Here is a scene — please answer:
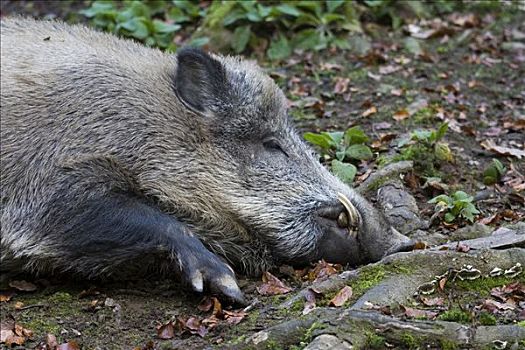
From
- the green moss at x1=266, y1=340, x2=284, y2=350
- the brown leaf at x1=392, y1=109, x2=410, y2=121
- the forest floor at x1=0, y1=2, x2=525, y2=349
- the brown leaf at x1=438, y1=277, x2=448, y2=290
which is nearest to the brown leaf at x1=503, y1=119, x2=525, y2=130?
the forest floor at x1=0, y1=2, x2=525, y2=349

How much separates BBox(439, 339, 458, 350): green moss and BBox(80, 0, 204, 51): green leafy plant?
606 centimetres

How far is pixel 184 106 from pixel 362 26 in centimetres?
505

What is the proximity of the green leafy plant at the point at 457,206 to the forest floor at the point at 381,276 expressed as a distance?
0.07 meters

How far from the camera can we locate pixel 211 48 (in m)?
10.2

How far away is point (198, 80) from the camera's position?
6.09 meters

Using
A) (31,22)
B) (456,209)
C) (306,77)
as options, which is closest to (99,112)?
(31,22)

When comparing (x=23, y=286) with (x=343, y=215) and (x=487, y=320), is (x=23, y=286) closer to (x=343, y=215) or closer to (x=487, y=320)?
(x=343, y=215)

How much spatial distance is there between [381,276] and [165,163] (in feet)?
5.31

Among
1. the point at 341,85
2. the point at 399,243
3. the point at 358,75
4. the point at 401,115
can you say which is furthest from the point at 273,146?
the point at 358,75

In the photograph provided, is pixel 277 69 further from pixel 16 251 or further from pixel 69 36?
pixel 16 251

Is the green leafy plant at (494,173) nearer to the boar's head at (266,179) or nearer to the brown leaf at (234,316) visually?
the boar's head at (266,179)

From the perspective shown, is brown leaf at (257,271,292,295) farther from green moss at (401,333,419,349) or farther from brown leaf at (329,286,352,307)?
green moss at (401,333,419,349)

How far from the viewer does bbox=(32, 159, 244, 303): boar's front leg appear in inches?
213

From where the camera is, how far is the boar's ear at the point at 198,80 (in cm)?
603
